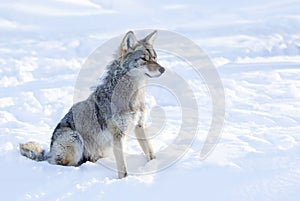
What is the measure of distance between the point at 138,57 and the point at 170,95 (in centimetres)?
405

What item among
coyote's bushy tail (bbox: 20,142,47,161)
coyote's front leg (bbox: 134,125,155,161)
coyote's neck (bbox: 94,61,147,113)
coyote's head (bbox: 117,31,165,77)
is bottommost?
coyote's bushy tail (bbox: 20,142,47,161)

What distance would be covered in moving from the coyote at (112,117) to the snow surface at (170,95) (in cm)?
23

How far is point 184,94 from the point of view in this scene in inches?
367

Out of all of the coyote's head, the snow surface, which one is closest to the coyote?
the coyote's head

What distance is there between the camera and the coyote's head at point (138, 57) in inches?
206

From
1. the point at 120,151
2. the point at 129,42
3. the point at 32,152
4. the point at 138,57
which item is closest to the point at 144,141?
the point at 120,151

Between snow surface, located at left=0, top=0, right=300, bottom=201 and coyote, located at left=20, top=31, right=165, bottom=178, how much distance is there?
0.23 m

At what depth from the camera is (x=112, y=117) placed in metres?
5.26

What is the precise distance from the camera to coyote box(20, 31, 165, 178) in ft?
17.2

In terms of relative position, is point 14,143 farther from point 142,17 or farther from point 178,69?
point 142,17

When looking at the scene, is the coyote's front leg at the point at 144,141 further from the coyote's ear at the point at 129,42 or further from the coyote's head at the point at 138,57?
the coyote's ear at the point at 129,42

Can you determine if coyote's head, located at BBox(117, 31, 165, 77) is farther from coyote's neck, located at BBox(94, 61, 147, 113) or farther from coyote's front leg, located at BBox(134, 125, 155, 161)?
coyote's front leg, located at BBox(134, 125, 155, 161)

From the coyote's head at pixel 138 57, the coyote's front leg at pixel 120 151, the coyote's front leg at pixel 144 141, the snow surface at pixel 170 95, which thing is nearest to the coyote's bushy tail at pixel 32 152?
the snow surface at pixel 170 95

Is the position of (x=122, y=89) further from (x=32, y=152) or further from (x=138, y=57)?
(x=32, y=152)
